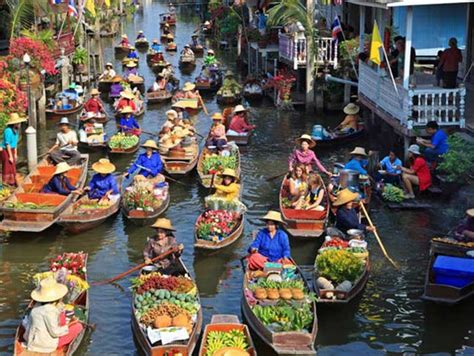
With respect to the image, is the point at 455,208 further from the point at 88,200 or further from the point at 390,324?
the point at 88,200

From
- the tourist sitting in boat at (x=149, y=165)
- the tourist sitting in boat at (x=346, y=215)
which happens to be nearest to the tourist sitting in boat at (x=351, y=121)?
the tourist sitting in boat at (x=149, y=165)

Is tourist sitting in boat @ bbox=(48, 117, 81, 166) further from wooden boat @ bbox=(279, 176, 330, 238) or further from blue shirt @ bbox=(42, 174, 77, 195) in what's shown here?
wooden boat @ bbox=(279, 176, 330, 238)

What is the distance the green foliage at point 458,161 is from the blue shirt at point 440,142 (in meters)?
1.18

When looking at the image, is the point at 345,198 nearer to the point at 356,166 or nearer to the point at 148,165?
the point at 356,166

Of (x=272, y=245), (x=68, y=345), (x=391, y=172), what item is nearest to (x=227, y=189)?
(x=272, y=245)

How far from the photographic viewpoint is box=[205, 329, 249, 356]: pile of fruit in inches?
450

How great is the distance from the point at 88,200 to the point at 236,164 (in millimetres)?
4899

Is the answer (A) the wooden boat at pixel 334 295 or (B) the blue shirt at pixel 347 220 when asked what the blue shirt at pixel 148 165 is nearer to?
(B) the blue shirt at pixel 347 220

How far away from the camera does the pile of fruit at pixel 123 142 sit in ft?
82.9

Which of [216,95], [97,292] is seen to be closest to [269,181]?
[97,292]

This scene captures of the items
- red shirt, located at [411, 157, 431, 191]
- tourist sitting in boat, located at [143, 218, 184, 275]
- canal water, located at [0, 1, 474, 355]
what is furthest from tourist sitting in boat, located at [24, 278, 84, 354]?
red shirt, located at [411, 157, 431, 191]

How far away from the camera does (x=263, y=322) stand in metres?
12.4

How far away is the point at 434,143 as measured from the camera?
66.5 ft

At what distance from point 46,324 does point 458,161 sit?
10.8 m
